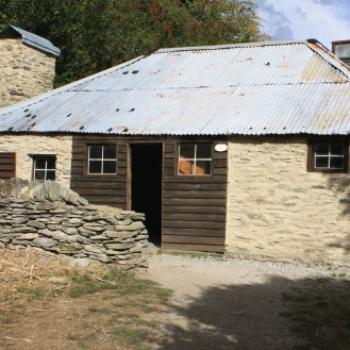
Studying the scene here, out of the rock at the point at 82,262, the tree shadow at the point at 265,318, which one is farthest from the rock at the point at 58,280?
the tree shadow at the point at 265,318

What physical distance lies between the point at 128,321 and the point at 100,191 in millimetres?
6631

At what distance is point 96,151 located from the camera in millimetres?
13641

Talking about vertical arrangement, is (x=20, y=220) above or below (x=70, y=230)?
above

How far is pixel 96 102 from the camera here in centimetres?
1455

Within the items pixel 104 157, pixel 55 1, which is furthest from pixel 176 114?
pixel 55 1

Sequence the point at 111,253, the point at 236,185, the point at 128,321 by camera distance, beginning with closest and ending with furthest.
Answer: the point at 128,321
the point at 111,253
the point at 236,185

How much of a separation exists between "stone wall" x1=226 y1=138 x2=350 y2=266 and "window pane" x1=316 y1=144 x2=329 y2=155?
28 cm

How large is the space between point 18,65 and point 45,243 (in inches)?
354

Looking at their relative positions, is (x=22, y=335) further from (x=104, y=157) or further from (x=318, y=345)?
(x=104, y=157)

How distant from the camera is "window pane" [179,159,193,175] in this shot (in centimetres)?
1284

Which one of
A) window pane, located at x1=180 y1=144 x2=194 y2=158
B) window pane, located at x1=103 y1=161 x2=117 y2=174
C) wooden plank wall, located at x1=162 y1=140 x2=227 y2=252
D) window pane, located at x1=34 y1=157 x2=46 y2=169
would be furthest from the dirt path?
window pane, located at x1=34 y1=157 x2=46 y2=169

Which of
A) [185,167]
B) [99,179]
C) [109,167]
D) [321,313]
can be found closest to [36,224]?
[99,179]

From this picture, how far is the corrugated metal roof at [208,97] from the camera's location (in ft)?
40.1

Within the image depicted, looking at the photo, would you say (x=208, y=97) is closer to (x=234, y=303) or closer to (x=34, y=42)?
(x=234, y=303)
